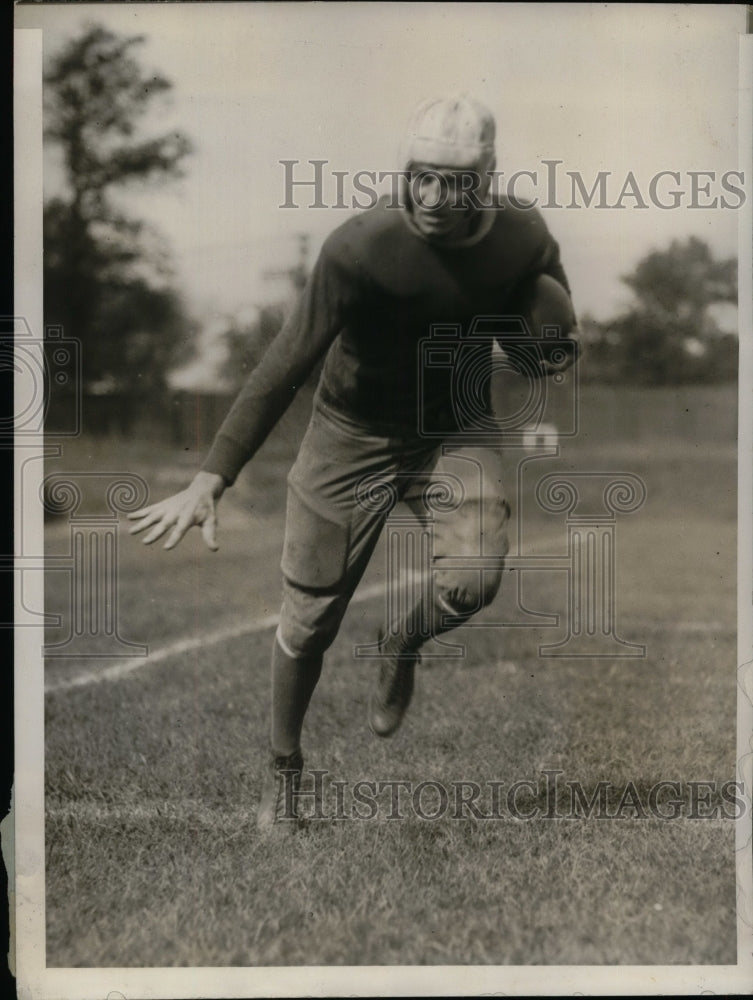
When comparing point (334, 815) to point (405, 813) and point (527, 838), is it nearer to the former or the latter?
point (405, 813)

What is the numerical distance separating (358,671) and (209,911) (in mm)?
709

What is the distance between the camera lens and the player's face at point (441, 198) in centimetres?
236

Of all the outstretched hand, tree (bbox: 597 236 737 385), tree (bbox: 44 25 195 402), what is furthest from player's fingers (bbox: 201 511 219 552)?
tree (bbox: 597 236 737 385)

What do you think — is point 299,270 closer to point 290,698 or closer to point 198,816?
point 290,698

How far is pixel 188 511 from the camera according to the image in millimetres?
2479

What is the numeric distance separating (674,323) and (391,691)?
48.8 inches

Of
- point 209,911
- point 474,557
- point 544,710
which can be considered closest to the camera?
point 209,911

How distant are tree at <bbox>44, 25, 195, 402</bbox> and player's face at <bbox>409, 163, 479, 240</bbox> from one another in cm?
61

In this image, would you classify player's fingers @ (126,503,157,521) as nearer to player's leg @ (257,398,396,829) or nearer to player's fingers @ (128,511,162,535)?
player's fingers @ (128,511,162,535)

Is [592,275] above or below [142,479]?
above

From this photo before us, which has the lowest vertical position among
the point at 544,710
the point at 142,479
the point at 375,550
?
the point at 544,710

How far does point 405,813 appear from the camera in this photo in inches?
98.3

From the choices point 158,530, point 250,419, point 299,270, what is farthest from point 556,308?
point 158,530

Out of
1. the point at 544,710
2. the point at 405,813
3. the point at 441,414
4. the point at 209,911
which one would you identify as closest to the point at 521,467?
the point at 441,414
